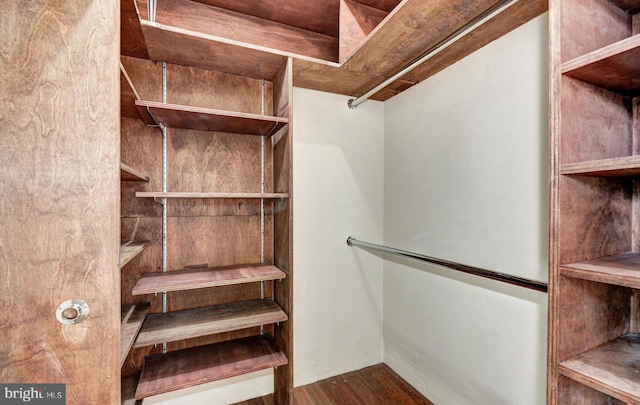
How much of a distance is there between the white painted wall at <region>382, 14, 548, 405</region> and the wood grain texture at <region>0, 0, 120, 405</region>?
1735 millimetres

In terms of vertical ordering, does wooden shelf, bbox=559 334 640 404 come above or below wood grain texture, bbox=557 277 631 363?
below

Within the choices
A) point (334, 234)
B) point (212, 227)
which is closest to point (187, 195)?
point (212, 227)

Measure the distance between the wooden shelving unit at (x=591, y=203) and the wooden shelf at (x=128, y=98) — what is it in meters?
1.65

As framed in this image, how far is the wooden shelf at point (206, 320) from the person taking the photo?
58.4 inches

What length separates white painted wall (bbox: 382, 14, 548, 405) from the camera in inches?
55.6

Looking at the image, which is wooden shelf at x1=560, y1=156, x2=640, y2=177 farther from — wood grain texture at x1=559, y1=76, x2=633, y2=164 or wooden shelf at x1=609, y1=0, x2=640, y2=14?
wooden shelf at x1=609, y1=0, x2=640, y2=14

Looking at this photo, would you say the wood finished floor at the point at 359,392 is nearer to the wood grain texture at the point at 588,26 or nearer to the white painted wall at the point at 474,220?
the white painted wall at the point at 474,220

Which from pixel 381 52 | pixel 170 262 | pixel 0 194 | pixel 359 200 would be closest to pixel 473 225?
pixel 359 200

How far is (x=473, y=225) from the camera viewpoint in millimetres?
1694

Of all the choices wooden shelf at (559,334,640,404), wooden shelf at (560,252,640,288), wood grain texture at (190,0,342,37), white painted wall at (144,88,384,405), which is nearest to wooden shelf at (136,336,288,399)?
white painted wall at (144,88,384,405)

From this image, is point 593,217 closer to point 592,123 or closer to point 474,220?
point 592,123

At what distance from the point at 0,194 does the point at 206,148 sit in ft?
3.35

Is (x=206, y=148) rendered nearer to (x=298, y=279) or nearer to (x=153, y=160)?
(x=153, y=160)

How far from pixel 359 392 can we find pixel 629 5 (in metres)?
2.42
